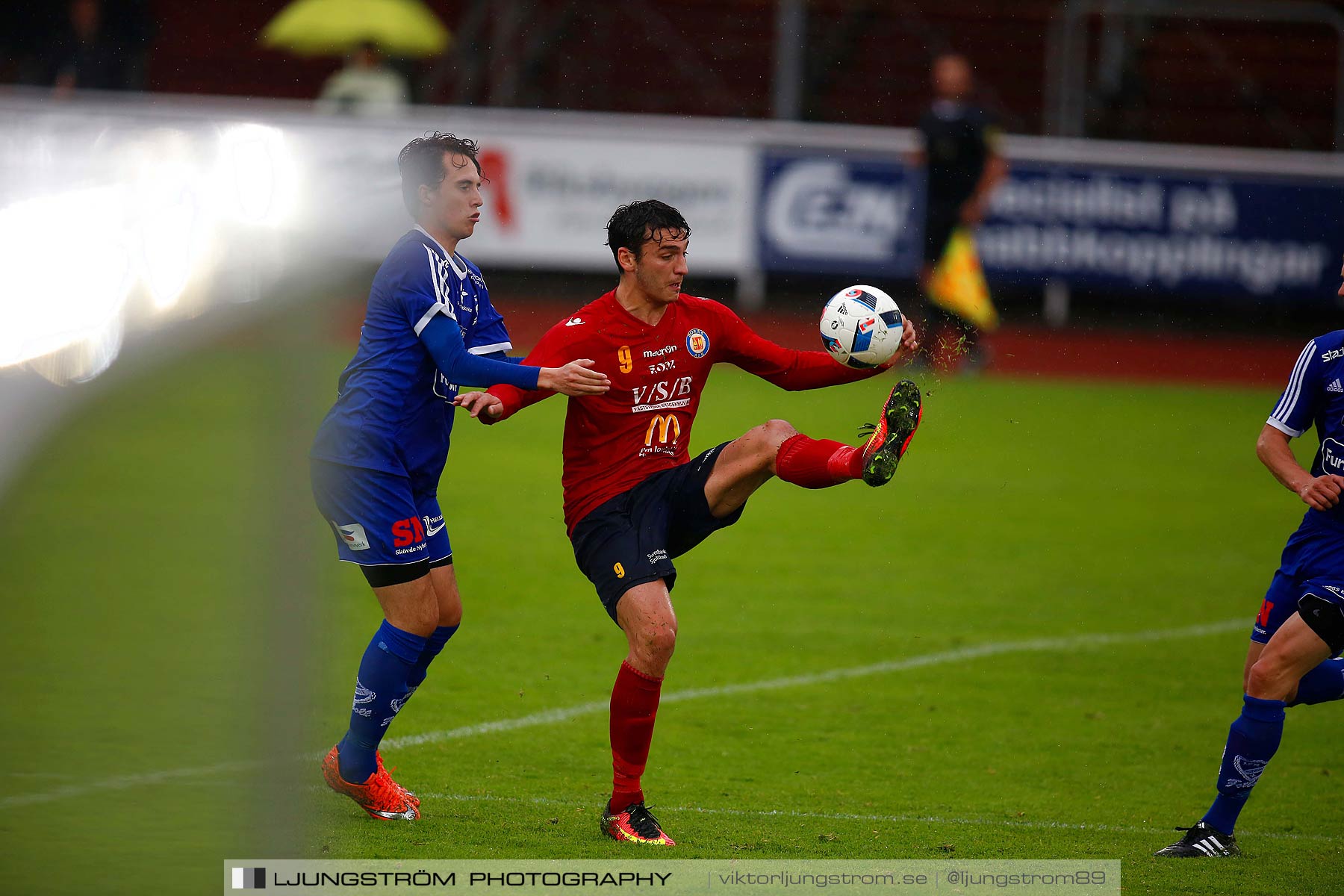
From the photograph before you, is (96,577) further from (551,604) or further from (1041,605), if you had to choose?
(1041,605)

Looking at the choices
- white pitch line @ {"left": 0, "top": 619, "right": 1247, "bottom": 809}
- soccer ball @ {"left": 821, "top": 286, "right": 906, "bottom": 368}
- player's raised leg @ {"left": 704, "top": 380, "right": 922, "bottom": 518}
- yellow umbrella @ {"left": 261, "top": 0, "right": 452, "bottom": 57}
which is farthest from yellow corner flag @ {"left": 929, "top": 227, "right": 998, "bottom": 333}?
player's raised leg @ {"left": 704, "top": 380, "right": 922, "bottom": 518}

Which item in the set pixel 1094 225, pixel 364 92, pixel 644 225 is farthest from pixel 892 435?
pixel 1094 225

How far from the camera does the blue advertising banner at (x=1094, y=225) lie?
1593 centimetres

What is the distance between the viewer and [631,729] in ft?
14.2

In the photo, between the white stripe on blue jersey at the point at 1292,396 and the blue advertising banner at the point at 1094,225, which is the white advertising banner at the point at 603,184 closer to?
the blue advertising banner at the point at 1094,225

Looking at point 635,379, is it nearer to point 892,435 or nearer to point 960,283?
point 892,435

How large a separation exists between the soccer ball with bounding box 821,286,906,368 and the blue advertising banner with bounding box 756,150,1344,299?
37.0ft

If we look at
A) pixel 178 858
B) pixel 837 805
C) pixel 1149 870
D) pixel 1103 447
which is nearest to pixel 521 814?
pixel 837 805

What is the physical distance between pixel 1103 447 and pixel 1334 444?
7974mm

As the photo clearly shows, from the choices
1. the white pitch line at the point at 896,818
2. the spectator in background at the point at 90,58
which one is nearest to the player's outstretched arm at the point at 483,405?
the white pitch line at the point at 896,818

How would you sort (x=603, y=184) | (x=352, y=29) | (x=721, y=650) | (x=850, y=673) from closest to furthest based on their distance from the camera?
(x=850, y=673) → (x=721, y=650) → (x=603, y=184) → (x=352, y=29)

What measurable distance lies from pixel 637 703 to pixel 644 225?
57.6 inches

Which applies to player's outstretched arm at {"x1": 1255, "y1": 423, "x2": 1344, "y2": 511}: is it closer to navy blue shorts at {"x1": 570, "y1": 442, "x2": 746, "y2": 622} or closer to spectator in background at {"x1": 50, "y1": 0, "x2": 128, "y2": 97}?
navy blue shorts at {"x1": 570, "y1": 442, "x2": 746, "y2": 622}

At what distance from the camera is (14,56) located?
16953 mm
